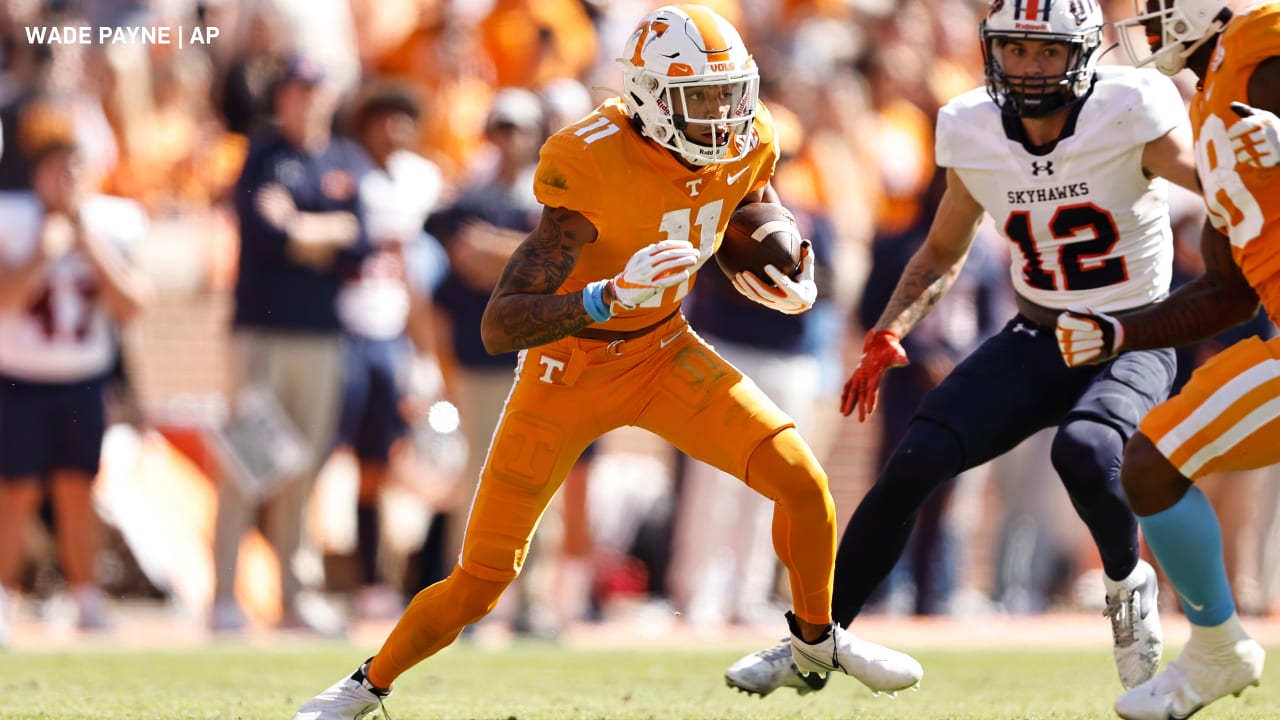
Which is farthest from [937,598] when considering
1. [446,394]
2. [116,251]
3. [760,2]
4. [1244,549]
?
[760,2]

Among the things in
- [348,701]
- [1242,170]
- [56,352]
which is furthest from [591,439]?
[56,352]

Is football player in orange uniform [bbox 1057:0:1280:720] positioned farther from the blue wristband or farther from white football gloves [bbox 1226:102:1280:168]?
the blue wristband

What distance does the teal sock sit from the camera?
172 inches

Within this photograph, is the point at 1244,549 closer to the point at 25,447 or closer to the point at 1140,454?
the point at 1140,454

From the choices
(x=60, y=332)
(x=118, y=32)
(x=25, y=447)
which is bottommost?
(x=25, y=447)

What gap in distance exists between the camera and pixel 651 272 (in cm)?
433

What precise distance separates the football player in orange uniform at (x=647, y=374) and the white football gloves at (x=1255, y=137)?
1229mm

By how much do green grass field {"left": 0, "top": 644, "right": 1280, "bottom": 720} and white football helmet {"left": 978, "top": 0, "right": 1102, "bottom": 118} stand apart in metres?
1.78

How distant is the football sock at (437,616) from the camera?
4762 mm

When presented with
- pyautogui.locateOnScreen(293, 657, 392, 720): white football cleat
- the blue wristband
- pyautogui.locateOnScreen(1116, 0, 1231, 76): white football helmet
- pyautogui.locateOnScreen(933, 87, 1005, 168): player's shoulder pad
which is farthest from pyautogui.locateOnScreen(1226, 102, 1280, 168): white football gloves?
pyautogui.locateOnScreen(293, 657, 392, 720): white football cleat

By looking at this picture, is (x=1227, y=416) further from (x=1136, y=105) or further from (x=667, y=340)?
(x=667, y=340)

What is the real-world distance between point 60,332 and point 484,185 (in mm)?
2007

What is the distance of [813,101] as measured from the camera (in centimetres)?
987

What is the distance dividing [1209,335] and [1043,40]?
1000mm
